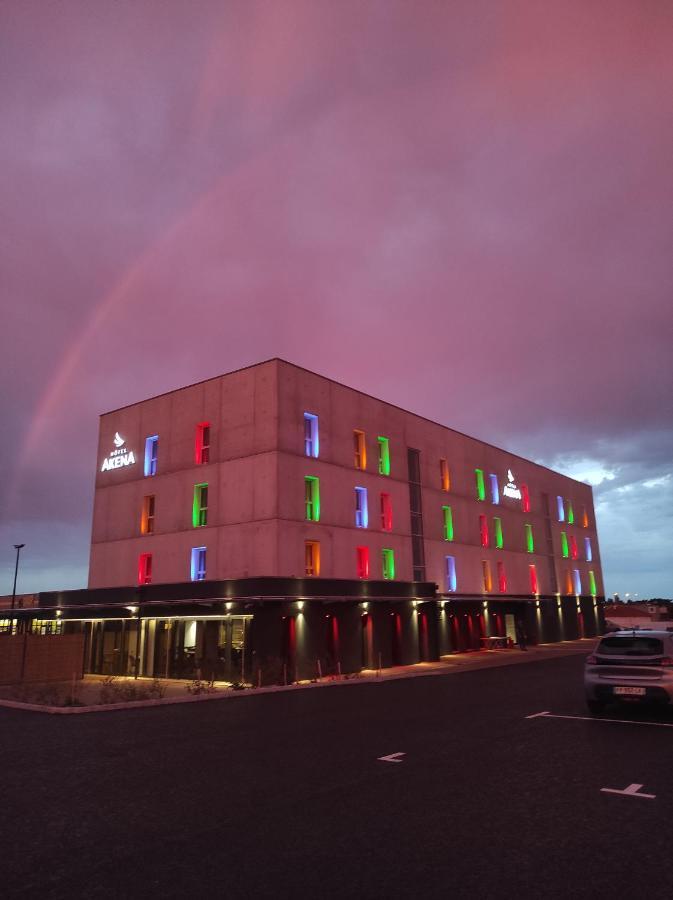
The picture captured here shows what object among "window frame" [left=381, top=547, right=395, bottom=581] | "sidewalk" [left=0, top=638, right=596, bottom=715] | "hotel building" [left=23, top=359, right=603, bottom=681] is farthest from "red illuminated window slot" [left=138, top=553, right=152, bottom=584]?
"window frame" [left=381, top=547, right=395, bottom=581]

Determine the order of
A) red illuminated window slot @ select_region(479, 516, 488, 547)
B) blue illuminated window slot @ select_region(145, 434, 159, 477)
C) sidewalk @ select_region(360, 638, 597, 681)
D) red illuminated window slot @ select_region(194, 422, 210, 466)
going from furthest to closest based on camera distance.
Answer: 1. red illuminated window slot @ select_region(479, 516, 488, 547)
2. blue illuminated window slot @ select_region(145, 434, 159, 477)
3. red illuminated window slot @ select_region(194, 422, 210, 466)
4. sidewalk @ select_region(360, 638, 597, 681)

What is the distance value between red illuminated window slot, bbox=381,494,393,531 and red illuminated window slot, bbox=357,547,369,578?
8.77 ft

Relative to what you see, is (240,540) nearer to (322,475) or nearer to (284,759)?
(322,475)

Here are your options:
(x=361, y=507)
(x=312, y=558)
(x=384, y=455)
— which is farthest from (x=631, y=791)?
(x=384, y=455)

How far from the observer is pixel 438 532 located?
38.0m

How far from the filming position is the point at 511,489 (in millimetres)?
48000

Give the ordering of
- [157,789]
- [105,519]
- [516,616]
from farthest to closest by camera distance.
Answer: [516,616]
[105,519]
[157,789]

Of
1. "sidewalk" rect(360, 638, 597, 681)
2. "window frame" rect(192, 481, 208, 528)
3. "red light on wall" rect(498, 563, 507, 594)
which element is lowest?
"sidewalk" rect(360, 638, 597, 681)

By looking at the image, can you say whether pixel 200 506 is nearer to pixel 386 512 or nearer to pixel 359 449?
pixel 359 449

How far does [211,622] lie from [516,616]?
2755cm

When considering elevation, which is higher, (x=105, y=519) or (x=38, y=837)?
(x=105, y=519)

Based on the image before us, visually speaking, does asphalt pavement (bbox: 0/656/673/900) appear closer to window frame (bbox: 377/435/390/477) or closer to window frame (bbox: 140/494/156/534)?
window frame (bbox: 140/494/156/534)

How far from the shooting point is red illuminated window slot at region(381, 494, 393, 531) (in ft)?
112

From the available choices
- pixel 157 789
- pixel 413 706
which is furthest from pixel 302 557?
pixel 157 789
